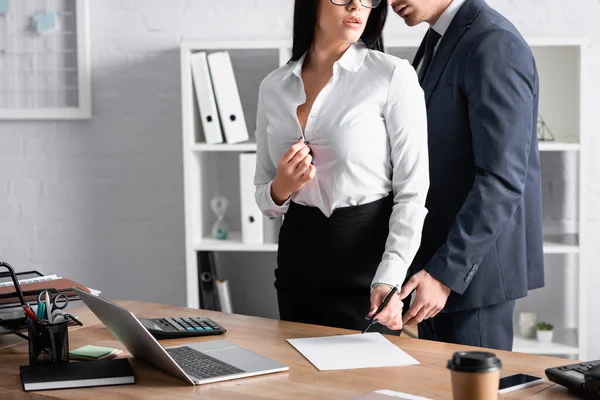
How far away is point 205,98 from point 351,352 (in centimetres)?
175

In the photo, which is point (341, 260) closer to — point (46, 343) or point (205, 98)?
point (46, 343)

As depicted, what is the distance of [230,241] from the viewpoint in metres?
3.14

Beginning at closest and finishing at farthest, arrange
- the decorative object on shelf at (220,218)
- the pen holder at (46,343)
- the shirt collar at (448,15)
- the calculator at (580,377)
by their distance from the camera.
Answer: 1. the calculator at (580,377)
2. the pen holder at (46,343)
3. the shirt collar at (448,15)
4. the decorative object on shelf at (220,218)

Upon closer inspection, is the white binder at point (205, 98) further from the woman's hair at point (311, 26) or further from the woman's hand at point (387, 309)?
the woman's hand at point (387, 309)

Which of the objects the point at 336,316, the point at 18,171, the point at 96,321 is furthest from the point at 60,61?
the point at 336,316

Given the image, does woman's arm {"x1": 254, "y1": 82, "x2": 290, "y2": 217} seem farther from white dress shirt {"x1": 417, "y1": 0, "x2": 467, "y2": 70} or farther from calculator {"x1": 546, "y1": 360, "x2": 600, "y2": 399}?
calculator {"x1": 546, "y1": 360, "x2": 600, "y2": 399}

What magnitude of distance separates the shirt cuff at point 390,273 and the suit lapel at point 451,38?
481 millimetres

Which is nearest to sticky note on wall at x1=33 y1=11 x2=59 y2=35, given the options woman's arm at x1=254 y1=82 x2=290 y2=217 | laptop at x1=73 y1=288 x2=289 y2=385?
woman's arm at x1=254 y1=82 x2=290 y2=217

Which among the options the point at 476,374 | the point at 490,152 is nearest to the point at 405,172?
the point at 490,152

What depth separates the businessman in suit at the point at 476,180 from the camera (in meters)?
1.76

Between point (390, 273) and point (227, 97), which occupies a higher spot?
point (227, 97)

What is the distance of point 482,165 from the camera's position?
5.81 ft

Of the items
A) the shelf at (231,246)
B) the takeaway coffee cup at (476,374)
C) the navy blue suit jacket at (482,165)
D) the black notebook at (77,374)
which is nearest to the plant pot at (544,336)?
the shelf at (231,246)

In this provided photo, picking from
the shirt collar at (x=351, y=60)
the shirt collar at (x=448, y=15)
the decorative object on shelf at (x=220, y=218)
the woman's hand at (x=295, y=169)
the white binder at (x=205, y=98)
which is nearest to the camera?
the woman's hand at (x=295, y=169)
